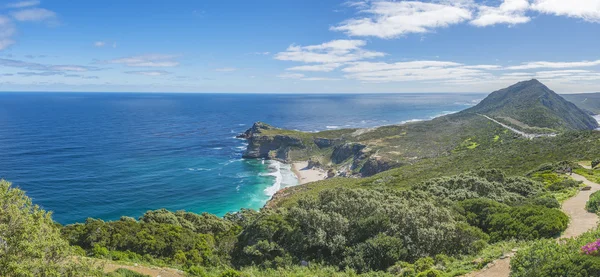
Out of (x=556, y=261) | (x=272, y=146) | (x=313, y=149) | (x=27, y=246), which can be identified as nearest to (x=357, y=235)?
(x=556, y=261)

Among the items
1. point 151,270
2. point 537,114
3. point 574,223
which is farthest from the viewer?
point 537,114

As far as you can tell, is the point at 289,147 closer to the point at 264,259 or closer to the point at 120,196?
the point at 120,196

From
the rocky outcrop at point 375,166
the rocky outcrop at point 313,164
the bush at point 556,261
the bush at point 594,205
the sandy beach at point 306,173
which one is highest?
the bush at point 556,261

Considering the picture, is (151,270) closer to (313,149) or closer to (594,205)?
(594,205)

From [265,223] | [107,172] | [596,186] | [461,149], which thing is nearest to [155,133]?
[107,172]

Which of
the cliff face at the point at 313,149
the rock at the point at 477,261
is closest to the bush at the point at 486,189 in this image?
the rock at the point at 477,261

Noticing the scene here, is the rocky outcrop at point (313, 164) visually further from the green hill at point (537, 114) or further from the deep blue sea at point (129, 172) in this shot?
the green hill at point (537, 114)
